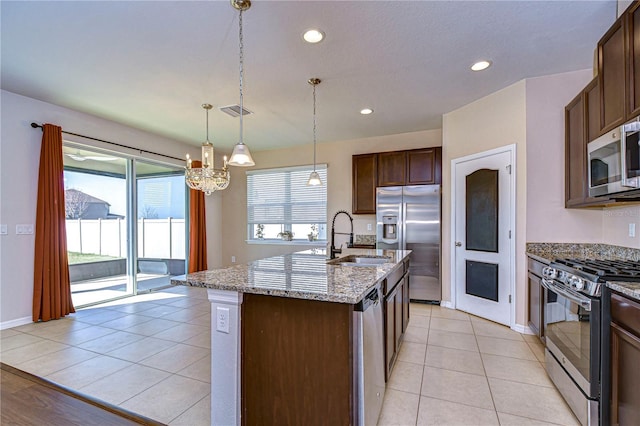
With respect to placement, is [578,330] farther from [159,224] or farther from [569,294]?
[159,224]

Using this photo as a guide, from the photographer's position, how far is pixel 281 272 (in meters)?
1.92

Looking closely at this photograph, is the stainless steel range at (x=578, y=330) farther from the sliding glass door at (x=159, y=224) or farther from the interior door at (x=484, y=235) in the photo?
the sliding glass door at (x=159, y=224)

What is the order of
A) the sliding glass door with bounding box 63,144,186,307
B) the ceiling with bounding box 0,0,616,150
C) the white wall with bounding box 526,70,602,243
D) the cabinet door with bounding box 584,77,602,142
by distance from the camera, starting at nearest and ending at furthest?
the ceiling with bounding box 0,0,616,150 < the cabinet door with bounding box 584,77,602,142 < the white wall with bounding box 526,70,602,243 < the sliding glass door with bounding box 63,144,186,307

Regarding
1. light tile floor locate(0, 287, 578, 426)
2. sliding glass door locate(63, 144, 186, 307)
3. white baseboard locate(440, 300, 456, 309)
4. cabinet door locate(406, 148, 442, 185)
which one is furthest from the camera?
cabinet door locate(406, 148, 442, 185)

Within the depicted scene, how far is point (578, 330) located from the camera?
1.84 meters

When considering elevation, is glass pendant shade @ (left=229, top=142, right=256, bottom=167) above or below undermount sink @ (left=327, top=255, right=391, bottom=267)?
above

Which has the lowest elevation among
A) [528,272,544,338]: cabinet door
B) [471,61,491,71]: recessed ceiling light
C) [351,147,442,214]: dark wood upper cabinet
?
[528,272,544,338]: cabinet door

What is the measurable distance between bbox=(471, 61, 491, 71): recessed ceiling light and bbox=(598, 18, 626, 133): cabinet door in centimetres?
83

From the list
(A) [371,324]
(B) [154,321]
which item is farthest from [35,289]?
(A) [371,324]

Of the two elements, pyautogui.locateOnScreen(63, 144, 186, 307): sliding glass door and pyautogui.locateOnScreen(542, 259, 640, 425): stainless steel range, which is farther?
pyautogui.locateOnScreen(63, 144, 186, 307): sliding glass door

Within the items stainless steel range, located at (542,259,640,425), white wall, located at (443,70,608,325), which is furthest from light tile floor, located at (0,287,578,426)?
white wall, located at (443,70,608,325)

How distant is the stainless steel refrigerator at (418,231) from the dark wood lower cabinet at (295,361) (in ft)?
10.8

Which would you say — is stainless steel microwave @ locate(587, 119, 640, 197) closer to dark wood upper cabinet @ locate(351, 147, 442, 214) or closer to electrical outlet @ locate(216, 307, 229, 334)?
dark wood upper cabinet @ locate(351, 147, 442, 214)

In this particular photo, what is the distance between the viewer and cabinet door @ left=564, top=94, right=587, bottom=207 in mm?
2635
